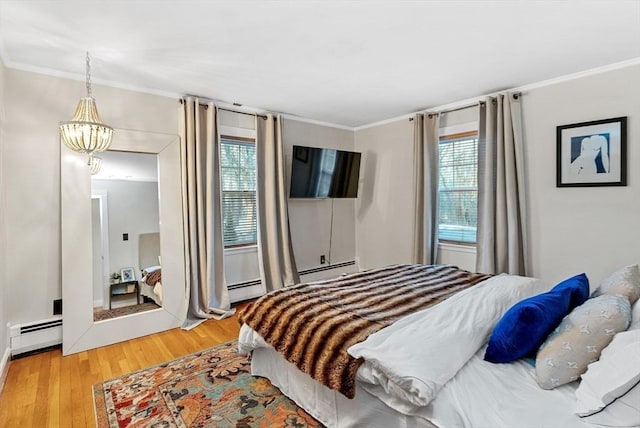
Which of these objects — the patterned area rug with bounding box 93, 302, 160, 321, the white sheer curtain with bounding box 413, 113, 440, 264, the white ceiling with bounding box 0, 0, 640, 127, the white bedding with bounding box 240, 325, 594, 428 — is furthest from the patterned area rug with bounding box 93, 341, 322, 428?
the white sheer curtain with bounding box 413, 113, 440, 264

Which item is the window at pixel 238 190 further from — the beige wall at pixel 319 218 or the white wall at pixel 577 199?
the white wall at pixel 577 199

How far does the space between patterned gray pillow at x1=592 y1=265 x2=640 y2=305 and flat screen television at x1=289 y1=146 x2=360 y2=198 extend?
2991mm

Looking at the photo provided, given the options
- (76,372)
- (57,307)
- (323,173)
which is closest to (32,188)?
(57,307)

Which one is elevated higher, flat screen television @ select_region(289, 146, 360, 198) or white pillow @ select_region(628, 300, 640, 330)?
flat screen television @ select_region(289, 146, 360, 198)

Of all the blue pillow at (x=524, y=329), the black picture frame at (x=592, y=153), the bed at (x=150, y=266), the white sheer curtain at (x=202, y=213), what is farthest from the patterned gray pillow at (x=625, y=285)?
the bed at (x=150, y=266)

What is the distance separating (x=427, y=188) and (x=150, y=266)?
10.3 ft

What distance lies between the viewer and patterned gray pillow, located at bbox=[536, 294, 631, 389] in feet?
4.09

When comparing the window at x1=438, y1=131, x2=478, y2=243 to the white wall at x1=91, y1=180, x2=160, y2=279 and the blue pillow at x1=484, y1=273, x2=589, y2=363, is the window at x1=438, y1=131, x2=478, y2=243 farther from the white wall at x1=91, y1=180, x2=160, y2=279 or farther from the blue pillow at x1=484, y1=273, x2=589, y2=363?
the white wall at x1=91, y1=180, x2=160, y2=279

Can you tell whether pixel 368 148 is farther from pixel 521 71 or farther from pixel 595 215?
Result: pixel 595 215

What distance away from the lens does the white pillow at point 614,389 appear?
1.04m

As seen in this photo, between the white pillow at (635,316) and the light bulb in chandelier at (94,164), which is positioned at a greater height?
the light bulb in chandelier at (94,164)

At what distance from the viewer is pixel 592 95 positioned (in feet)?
9.50

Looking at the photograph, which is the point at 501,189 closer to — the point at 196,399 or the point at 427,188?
the point at 427,188

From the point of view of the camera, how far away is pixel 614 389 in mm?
1068
